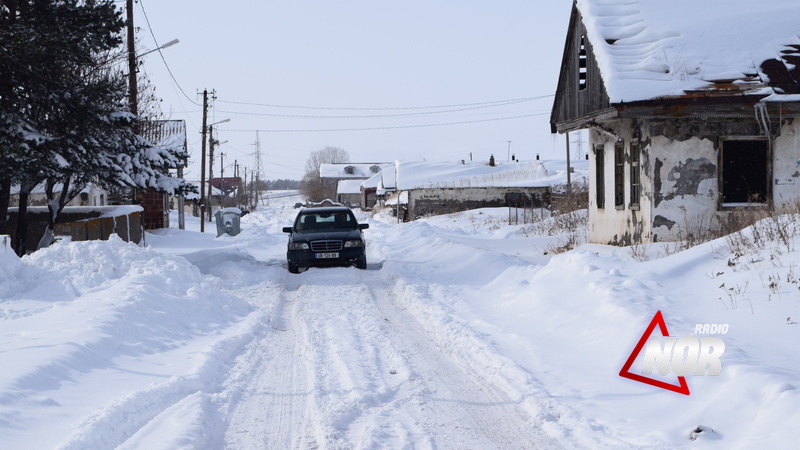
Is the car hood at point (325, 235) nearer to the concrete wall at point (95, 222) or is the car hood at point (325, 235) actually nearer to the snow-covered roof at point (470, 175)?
the concrete wall at point (95, 222)

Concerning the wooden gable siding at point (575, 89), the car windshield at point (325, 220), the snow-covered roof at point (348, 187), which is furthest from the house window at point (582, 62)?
the snow-covered roof at point (348, 187)

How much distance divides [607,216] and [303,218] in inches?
315

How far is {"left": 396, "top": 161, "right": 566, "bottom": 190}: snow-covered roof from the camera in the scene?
57.3 m

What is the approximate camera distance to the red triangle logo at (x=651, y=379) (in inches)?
255

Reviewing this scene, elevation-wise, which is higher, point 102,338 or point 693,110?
point 693,110

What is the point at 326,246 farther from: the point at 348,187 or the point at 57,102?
the point at 348,187

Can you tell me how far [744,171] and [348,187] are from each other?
345 ft

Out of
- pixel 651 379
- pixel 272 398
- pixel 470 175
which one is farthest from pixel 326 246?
pixel 470 175

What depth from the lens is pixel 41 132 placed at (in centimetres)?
1916

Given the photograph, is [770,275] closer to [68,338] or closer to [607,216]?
[68,338]

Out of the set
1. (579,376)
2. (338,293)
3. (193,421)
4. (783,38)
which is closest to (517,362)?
(579,376)

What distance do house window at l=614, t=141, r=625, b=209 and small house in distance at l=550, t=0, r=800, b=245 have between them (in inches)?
1.0

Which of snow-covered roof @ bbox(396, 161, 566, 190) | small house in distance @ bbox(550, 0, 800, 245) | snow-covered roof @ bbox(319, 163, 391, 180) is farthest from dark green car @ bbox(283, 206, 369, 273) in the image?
snow-covered roof @ bbox(319, 163, 391, 180)

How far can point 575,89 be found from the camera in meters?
21.1
